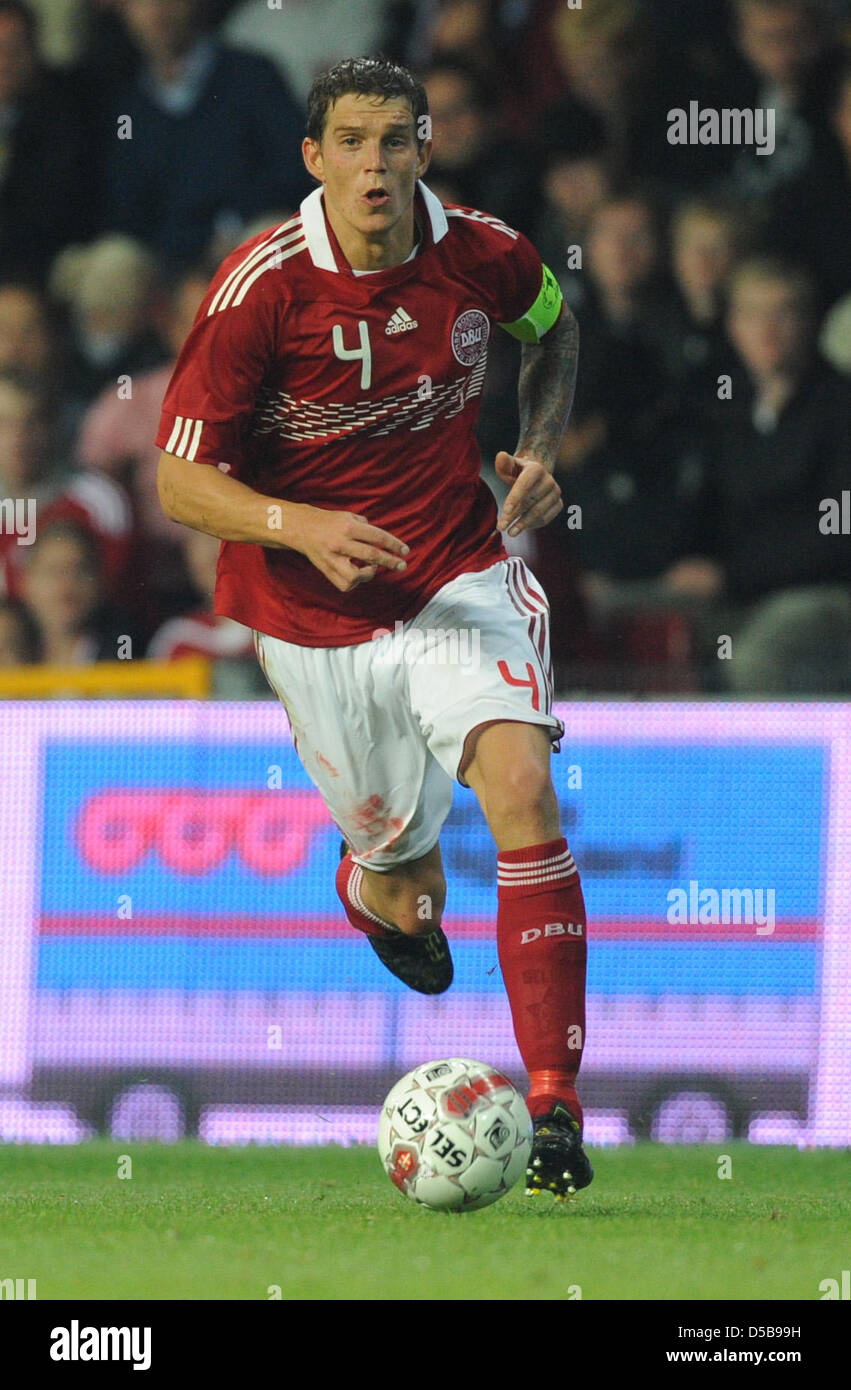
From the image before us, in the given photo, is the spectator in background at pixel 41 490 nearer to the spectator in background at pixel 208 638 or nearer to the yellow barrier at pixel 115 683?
the spectator in background at pixel 208 638

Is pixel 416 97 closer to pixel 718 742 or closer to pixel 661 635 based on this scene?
pixel 718 742

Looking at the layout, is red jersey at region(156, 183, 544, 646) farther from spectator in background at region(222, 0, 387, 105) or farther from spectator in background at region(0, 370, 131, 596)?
spectator in background at region(222, 0, 387, 105)

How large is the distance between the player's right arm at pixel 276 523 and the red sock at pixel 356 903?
4.81 feet

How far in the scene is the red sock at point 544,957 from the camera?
463cm

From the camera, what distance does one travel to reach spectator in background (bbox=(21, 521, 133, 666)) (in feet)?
28.9

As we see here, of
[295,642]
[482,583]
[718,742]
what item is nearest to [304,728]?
[295,642]

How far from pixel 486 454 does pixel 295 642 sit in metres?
3.45

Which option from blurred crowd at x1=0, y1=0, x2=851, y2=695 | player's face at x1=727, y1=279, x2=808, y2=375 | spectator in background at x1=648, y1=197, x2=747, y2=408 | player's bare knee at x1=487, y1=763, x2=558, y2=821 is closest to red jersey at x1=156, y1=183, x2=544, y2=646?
player's bare knee at x1=487, y1=763, x2=558, y2=821

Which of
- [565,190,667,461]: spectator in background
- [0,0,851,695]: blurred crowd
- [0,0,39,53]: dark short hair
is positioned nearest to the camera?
[0,0,851,695]: blurred crowd

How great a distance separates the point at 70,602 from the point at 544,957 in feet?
15.2

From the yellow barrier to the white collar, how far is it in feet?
8.21

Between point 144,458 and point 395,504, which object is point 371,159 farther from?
point 144,458

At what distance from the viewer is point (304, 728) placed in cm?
546

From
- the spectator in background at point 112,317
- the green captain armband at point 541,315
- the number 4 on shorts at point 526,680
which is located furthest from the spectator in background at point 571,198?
the number 4 on shorts at point 526,680
